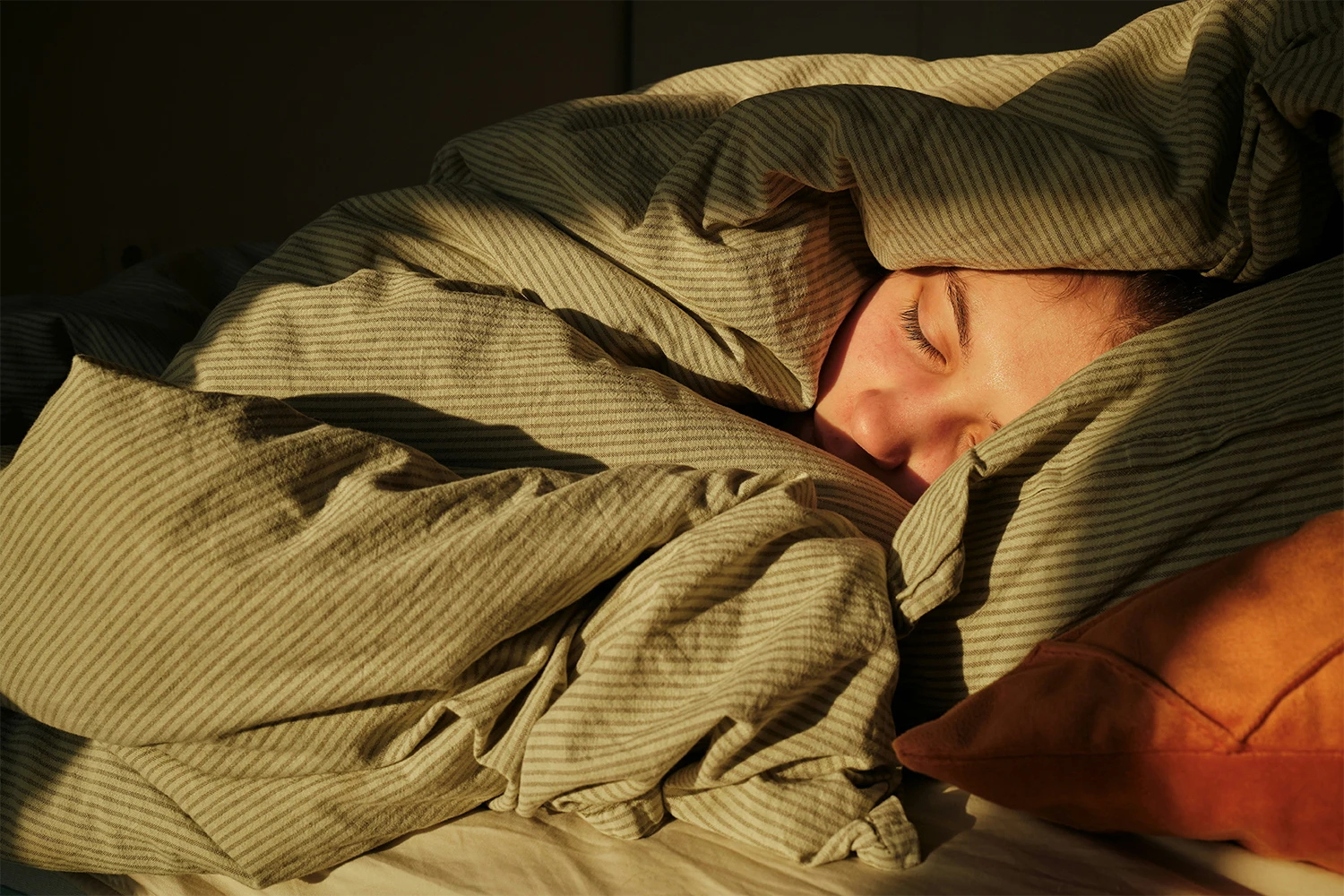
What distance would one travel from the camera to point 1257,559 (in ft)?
1.71

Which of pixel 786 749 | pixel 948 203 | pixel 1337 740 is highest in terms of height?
pixel 948 203

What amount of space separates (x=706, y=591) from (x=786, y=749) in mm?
109

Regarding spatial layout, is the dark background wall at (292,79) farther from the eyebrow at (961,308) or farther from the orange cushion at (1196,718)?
the orange cushion at (1196,718)

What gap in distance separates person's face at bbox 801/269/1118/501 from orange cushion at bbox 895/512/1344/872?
353 mm

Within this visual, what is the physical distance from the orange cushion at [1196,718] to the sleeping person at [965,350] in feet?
1.16

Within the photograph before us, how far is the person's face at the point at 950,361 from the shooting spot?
2.87 ft

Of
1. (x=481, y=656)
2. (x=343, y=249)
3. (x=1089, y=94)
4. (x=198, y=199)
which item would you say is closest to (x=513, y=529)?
(x=481, y=656)

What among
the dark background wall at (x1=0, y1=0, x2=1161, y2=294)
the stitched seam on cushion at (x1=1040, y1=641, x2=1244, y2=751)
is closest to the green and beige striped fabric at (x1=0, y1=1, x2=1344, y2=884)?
the stitched seam on cushion at (x1=1040, y1=641, x2=1244, y2=751)

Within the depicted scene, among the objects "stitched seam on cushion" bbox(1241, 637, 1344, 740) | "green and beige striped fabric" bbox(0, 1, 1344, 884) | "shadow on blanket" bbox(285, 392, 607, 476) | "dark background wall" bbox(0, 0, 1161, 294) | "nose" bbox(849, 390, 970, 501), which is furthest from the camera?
"dark background wall" bbox(0, 0, 1161, 294)

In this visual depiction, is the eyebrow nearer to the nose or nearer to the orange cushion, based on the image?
the nose

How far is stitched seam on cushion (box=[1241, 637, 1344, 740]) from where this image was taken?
0.47 meters

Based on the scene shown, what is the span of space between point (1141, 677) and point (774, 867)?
0.79 ft

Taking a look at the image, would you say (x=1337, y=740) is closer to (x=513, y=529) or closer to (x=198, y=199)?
(x=513, y=529)

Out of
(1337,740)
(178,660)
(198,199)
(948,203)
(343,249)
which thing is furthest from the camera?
(198,199)
